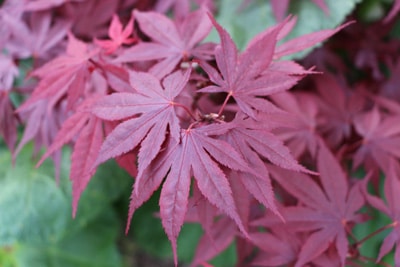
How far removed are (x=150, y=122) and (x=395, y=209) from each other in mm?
425

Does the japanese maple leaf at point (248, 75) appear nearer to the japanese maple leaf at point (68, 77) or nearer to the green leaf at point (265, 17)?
the japanese maple leaf at point (68, 77)

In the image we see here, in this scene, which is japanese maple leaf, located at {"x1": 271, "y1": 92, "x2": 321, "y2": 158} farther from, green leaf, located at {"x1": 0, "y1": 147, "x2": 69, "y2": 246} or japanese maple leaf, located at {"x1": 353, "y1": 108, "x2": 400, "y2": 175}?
green leaf, located at {"x1": 0, "y1": 147, "x2": 69, "y2": 246}

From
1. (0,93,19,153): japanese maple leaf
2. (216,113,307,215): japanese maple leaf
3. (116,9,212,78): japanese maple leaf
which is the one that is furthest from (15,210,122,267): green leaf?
(216,113,307,215): japanese maple leaf

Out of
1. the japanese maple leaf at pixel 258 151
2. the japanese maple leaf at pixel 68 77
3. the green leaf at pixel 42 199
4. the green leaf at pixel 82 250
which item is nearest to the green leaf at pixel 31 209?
the green leaf at pixel 42 199

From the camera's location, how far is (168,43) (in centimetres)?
78

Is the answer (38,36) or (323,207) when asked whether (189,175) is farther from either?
(38,36)

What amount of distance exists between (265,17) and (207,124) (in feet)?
2.02

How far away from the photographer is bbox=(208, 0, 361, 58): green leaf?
1.11 metres

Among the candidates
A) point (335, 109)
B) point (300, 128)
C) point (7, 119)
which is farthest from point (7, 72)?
point (335, 109)

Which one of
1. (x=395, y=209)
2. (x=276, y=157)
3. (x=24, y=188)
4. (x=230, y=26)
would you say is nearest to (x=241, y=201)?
(x=276, y=157)

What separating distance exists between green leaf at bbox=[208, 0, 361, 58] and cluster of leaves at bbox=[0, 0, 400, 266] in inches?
5.3

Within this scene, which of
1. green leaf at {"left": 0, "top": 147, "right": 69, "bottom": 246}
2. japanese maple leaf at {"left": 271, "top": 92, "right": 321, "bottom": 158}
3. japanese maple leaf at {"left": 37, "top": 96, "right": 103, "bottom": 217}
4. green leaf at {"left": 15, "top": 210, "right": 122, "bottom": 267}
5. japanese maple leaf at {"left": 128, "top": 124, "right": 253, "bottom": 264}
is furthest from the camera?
green leaf at {"left": 15, "top": 210, "right": 122, "bottom": 267}

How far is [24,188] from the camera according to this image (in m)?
1.24

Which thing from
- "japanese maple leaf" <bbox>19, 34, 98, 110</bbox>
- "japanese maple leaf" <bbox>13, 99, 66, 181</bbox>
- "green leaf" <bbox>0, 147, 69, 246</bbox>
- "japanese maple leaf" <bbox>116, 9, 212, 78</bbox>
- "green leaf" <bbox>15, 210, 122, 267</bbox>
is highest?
"japanese maple leaf" <bbox>116, 9, 212, 78</bbox>
